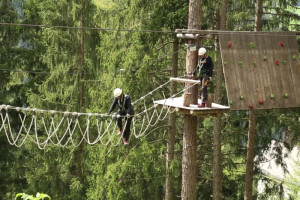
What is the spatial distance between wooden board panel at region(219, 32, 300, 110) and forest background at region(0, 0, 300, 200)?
3.14 metres

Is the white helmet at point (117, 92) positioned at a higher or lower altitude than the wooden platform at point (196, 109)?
higher

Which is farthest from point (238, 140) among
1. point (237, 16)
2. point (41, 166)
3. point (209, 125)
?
point (41, 166)

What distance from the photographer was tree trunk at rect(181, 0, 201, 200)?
314 inches

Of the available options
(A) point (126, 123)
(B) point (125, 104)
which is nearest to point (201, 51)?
(B) point (125, 104)

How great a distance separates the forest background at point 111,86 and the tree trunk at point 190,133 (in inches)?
89.3

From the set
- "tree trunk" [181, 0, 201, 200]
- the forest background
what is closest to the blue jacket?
"tree trunk" [181, 0, 201, 200]

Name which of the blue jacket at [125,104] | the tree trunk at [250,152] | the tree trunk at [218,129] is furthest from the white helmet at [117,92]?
the tree trunk at [250,152]

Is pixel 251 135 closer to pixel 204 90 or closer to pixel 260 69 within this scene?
pixel 260 69

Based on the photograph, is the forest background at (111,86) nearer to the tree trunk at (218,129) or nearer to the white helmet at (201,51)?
the tree trunk at (218,129)

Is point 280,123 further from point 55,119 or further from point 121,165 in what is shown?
point 55,119

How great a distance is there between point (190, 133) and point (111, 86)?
4609 mm

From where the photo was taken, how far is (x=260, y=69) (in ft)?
25.4

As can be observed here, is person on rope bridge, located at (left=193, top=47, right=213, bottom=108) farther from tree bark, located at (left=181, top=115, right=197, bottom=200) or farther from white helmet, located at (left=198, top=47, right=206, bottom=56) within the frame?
tree bark, located at (left=181, top=115, right=197, bottom=200)

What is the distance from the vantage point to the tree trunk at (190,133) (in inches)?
314
